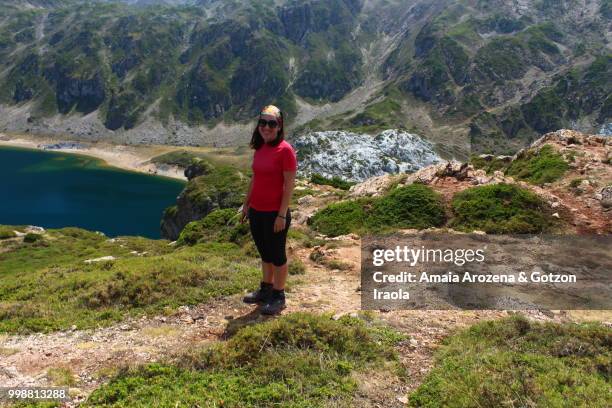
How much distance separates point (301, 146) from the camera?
156 m

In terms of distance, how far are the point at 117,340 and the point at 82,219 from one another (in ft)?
441

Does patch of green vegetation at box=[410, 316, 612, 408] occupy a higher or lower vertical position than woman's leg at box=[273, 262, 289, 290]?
lower

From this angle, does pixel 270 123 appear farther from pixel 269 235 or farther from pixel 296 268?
pixel 296 268

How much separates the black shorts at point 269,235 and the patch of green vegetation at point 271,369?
1.47m

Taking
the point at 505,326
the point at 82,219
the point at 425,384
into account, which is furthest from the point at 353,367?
the point at 82,219

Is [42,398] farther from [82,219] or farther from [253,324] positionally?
[82,219]

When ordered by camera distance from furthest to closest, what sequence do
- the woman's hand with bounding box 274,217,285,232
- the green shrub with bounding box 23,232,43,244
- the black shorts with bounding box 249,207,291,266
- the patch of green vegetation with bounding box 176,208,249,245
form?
the green shrub with bounding box 23,232,43,244 < the patch of green vegetation with bounding box 176,208,249,245 < the black shorts with bounding box 249,207,291,266 < the woman's hand with bounding box 274,217,285,232

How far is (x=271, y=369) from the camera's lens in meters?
7.41

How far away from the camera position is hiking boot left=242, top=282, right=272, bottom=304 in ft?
35.1

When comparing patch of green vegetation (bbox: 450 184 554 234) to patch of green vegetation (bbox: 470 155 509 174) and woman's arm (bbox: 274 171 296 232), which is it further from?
woman's arm (bbox: 274 171 296 232)

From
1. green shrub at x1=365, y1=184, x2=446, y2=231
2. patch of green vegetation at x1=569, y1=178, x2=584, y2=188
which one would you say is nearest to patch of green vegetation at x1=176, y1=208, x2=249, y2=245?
green shrub at x1=365, y1=184, x2=446, y2=231

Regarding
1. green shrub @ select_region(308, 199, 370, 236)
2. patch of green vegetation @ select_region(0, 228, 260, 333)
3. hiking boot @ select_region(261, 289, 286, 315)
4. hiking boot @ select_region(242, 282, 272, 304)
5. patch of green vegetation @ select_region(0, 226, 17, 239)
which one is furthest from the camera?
patch of green vegetation @ select_region(0, 226, 17, 239)

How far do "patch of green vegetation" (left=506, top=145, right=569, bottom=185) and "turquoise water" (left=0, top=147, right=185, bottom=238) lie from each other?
101 m

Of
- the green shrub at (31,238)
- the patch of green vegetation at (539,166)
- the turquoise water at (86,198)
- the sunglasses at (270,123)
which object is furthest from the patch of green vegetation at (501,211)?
the turquoise water at (86,198)
